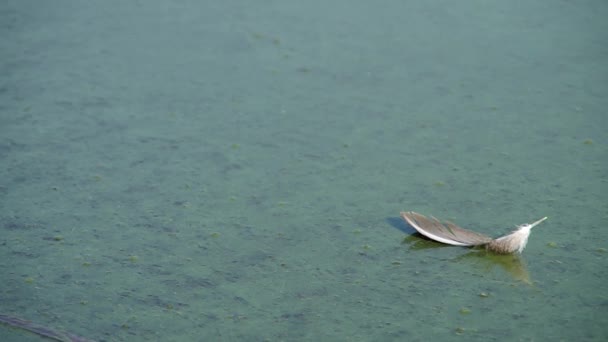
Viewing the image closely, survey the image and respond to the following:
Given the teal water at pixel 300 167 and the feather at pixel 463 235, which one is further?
the feather at pixel 463 235

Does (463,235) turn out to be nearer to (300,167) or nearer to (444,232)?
(444,232)

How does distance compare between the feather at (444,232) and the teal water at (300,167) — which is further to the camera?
the feather at (444,232)

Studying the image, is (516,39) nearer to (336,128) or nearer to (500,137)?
(500,137)

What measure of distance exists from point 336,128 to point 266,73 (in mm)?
392

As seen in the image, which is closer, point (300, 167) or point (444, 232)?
point (444, 232)

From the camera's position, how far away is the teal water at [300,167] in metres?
1.83

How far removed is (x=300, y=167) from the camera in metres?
2.30

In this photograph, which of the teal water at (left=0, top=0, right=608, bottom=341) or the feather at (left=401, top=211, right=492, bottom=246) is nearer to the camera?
the teal water at (left=0, top=0, right=608, bottom=341)

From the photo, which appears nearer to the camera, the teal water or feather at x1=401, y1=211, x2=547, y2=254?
the teal water

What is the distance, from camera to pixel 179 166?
7.61 ft

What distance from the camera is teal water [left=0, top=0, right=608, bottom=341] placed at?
1.83m

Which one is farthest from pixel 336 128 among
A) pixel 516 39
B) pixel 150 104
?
pixel 516 39

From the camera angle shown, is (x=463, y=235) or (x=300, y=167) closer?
(x=463, y=235)

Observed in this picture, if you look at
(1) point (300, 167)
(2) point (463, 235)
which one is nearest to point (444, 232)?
(2) point (463, 235)
